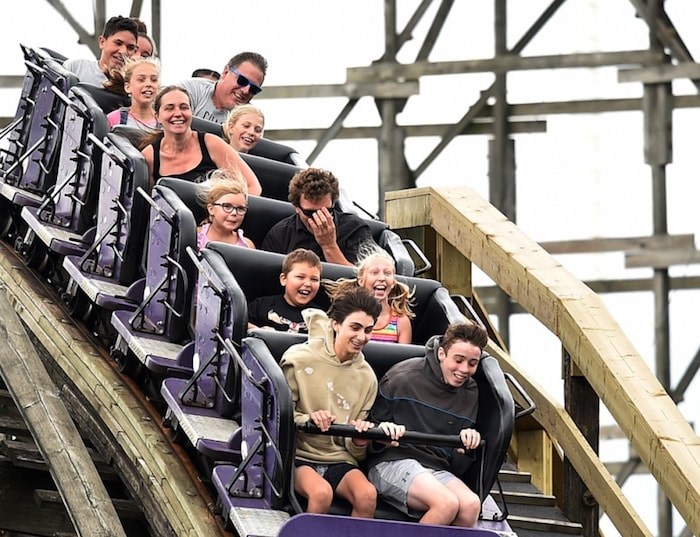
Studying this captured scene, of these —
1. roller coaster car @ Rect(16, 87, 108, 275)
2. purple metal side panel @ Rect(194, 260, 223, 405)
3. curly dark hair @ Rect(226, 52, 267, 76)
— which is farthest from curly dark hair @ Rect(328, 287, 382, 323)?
curly dark hair @ Rect(226, 52, 267, 76)

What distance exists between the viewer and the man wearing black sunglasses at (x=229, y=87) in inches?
257

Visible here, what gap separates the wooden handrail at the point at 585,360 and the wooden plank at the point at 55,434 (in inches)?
50.5

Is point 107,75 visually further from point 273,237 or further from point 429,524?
point 429,524

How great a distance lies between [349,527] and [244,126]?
2497mm

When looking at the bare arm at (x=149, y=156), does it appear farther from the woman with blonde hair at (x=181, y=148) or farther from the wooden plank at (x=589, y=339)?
the wooden plank at (x=589, y=339)

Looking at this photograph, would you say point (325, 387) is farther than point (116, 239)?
No

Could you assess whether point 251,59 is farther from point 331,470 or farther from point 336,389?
point 331,470

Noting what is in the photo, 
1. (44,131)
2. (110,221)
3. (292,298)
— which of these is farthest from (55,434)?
(44,131)

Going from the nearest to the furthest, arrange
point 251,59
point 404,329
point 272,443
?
point 272,443 < point 404,329 < point 251,59

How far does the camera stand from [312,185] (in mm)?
5332

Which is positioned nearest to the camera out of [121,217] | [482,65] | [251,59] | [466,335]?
[466,335]

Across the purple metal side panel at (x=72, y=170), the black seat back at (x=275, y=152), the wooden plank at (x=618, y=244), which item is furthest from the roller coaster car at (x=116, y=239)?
the wooden plank at (x=618, y=244)

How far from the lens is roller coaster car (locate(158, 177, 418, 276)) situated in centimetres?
554

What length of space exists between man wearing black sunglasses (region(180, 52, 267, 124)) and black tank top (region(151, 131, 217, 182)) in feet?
2.46
